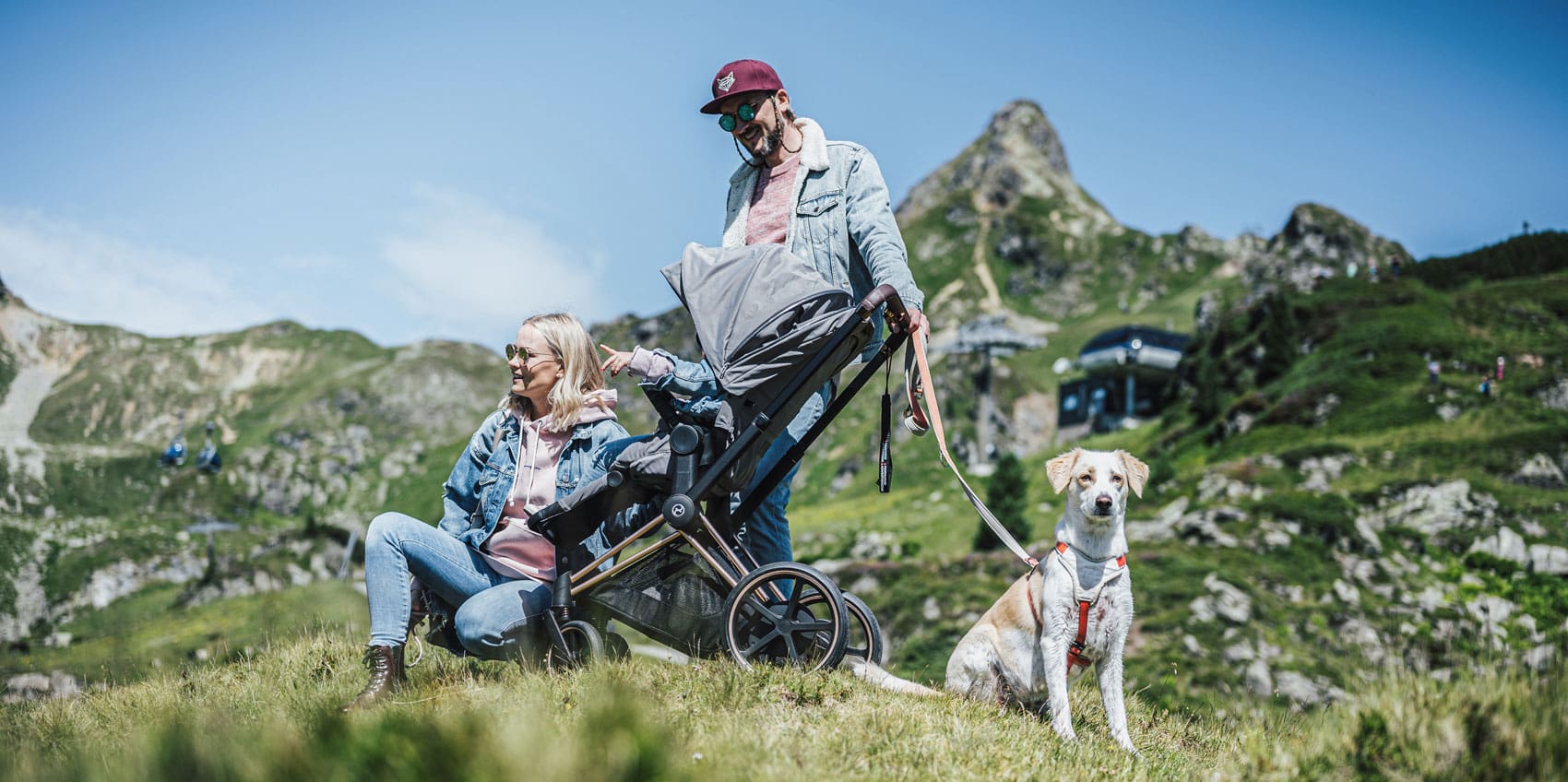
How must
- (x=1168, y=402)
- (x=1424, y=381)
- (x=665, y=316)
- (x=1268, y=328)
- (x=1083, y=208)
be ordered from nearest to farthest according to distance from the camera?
(x=1424, y=381) → (x=1268, y=328) → (x=1168, y=402) → (x=665, y=316) → (x=1083, y=208)

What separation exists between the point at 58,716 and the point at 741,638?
3.60 metres

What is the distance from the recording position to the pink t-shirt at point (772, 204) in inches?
239

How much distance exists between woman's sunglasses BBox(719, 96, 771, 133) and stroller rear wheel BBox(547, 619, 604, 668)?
2.90 meters

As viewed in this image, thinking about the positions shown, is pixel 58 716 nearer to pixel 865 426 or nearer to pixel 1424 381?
pixel 1424 381

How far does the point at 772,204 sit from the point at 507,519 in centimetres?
238

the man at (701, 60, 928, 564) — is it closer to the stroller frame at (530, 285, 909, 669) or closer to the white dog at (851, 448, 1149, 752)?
the stroller frame at (530, 285, 909, 669)

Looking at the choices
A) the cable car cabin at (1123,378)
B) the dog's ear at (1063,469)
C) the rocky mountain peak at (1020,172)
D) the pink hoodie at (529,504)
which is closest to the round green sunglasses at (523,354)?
the pink hoodie at (529,504)

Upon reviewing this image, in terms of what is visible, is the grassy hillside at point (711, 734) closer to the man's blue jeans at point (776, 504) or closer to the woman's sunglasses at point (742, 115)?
the man's blue jeans at point (776, 504)

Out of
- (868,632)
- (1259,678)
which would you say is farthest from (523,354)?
(1259,678)

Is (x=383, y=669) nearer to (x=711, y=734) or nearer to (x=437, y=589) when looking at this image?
(x=437, y=589)

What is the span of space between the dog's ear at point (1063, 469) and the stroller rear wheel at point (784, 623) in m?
1.28

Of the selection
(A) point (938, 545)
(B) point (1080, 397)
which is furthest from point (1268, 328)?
(B) point (1080, 397)

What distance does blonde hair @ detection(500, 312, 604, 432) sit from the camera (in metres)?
5.71

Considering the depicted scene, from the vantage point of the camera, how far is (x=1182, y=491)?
30812 millimetres
